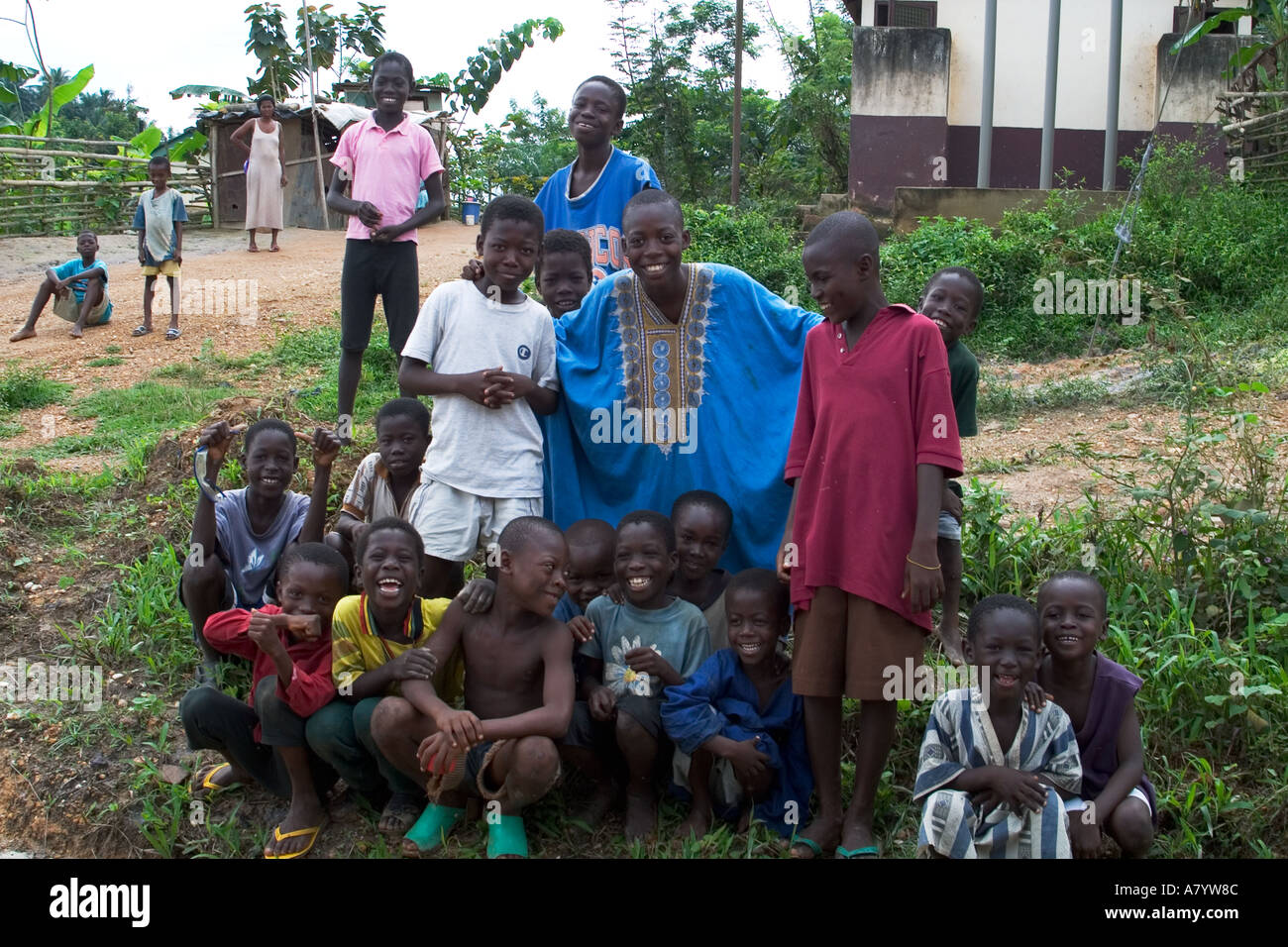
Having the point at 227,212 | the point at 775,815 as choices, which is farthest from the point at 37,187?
the point at 775,815

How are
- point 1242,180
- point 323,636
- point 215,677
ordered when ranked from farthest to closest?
point 1242,180, point 215,677, point 323,636

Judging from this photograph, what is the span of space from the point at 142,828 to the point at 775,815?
1842 mm

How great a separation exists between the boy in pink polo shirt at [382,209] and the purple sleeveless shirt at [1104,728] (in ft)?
11.7

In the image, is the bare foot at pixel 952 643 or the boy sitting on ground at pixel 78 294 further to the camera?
the boy sitting on ground at pixel 78 294

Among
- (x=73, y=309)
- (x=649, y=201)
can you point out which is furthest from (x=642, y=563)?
(x=73, y=309)

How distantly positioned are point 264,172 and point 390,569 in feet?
39.0

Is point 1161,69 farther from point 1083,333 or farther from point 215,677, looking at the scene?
point 215,677

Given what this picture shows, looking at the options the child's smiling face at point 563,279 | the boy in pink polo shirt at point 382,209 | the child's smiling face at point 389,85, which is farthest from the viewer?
the child's smiling face at point 389,85

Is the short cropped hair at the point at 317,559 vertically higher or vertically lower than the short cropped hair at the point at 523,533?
lower

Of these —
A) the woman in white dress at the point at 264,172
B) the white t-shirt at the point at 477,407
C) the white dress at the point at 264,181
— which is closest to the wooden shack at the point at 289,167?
the woman in white dress at the point at 264,172

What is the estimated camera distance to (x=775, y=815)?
3.37 metres

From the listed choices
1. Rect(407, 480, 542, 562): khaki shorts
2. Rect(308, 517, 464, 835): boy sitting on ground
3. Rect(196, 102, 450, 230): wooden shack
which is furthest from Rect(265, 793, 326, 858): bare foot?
Rect(196, 102, 450, 230): wooden shack

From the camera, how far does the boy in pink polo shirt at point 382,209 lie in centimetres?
557

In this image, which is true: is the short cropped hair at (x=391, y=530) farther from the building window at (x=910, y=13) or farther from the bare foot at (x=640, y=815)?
the building window at (x=910, y=13)
